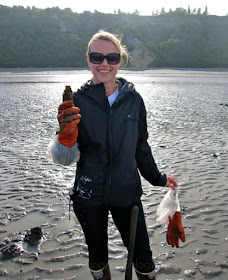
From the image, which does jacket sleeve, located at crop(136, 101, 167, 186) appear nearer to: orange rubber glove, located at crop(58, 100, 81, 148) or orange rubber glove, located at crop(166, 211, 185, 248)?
orange rubber glove, located at crop(166, 211, 185, 248)

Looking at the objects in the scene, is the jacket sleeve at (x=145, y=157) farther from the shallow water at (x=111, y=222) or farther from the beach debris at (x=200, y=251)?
the beach debris at (x=200, y=251)

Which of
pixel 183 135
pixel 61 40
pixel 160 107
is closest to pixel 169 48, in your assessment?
pixel 61 40

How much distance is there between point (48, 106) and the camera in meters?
16.8

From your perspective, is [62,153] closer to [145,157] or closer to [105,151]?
[105,151]

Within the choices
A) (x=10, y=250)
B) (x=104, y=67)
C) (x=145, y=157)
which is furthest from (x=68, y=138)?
(x=10, y=250)

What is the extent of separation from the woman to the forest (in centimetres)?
6642

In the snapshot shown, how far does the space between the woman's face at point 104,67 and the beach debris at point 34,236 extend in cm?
261

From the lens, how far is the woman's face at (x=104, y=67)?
98.7 inches

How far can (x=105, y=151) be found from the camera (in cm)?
245

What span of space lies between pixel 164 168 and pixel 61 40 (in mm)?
90252

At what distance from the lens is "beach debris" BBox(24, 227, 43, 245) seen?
13.4ft

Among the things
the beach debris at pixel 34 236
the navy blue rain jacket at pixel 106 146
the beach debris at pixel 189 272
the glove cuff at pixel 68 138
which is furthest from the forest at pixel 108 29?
the glove cuff at pixel 68 138

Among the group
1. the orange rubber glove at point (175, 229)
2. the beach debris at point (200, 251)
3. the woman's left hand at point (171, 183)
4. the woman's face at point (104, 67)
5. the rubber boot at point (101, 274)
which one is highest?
the woman's face at point (104, 67)

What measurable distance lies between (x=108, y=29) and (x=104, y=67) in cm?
8779
